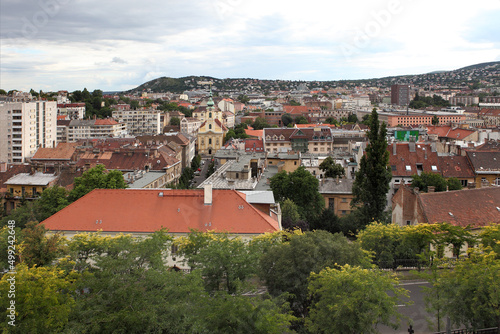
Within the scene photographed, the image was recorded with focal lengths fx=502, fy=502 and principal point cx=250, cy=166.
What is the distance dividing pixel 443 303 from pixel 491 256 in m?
3.60

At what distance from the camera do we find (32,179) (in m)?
54.8

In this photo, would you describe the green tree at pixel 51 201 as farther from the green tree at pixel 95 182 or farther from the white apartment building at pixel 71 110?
the white apartment building at pixel 71 110

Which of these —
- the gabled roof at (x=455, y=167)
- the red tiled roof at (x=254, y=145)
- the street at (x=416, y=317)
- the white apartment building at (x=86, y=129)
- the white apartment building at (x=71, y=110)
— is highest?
the white apartment building at (x=71, y=110)

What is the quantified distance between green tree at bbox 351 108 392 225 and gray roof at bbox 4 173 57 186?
33249 mm

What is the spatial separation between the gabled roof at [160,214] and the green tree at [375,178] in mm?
11345

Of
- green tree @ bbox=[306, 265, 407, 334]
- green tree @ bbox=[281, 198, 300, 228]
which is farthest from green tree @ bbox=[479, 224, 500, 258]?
green tree @ bbox=[281, 198, 300, 228]

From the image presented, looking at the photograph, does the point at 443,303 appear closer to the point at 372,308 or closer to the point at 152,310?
the point at 372,308

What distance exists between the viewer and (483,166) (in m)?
57.3

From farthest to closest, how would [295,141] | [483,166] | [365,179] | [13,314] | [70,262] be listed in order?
1. [295,141]
2. [483,166]
3. [365,179]
4. [70,262]
5. [13,314]

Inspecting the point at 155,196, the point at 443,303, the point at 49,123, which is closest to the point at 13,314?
the point at 443,303

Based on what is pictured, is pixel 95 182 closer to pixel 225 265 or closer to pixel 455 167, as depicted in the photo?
pixel 225 265

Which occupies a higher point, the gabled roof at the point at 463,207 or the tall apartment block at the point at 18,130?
the tall apartment block at the point at 18,130

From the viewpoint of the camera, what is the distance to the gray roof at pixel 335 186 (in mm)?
53997

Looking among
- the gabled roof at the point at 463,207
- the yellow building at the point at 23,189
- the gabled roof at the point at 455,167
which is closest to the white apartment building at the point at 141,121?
the yellow building at the point at 23,189
